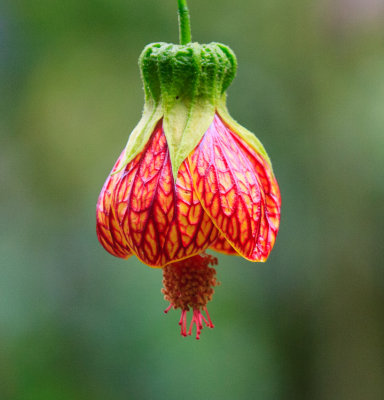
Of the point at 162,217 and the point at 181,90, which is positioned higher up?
the point at 181,90

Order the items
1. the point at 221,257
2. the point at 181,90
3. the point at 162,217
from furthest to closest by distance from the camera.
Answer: the point at 221,257 < the point at 181,90 < the point at 162,217

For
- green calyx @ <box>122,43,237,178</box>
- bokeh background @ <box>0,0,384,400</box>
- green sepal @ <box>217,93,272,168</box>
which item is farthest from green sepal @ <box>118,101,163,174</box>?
bokeh background @ <box>0,0,384,400</box>

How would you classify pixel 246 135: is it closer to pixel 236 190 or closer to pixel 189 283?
pixel 236 190

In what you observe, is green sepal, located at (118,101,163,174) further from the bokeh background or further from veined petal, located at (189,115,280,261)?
the bokeh background

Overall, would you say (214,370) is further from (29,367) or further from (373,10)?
(373,10)

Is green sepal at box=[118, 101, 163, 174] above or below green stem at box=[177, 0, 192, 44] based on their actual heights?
below

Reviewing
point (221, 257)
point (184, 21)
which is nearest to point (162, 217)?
point (184, 21)

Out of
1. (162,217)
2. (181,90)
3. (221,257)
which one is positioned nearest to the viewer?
(162,217)
